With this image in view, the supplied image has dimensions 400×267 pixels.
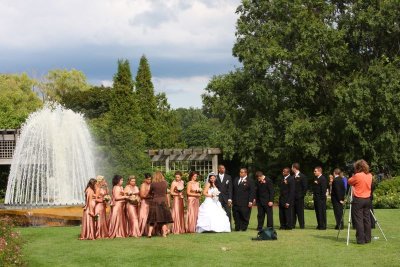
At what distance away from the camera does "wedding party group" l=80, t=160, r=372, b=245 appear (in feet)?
54.9

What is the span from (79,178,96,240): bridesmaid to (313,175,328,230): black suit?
6280 mm

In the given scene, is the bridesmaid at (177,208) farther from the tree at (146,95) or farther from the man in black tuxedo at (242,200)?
the tree at (146,95)

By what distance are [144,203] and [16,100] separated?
4940 cm

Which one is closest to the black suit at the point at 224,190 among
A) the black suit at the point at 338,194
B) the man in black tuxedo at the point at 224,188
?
the man in black tuxedo at the point at 224,188

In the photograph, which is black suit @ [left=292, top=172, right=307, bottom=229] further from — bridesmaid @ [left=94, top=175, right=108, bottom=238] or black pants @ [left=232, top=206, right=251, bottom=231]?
bridesmaid @ [left=94, top=175, right=108, bottom=238]

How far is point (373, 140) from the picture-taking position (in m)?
31.2

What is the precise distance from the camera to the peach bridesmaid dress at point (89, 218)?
16594mm

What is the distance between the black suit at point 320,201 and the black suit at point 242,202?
1825 mm

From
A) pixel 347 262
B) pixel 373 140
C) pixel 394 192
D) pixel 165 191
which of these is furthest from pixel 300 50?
pixel 347 262

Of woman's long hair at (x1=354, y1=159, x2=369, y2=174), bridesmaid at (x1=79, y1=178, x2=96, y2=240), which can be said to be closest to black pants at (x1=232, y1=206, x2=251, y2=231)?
bridesmaid at (x1=79, y1=178, x2=96, y2=240)

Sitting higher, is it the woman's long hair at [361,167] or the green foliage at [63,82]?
the green foliage at [63,82]

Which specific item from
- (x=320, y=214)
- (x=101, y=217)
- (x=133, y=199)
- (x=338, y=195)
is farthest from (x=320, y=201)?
(x=101, y=217)

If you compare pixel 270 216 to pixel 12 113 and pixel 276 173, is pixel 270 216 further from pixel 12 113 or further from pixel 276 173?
pixel 12 113

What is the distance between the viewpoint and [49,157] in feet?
100
